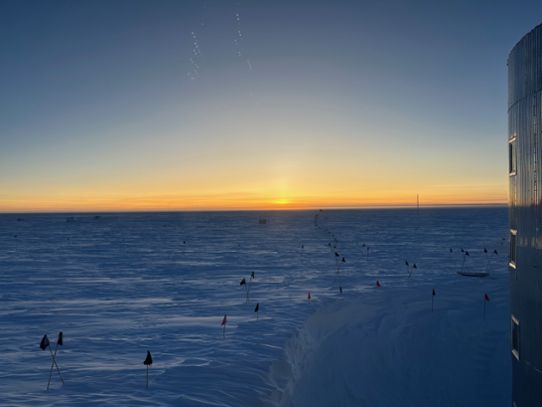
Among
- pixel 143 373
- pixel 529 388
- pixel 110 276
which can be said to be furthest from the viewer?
pixel 110 276

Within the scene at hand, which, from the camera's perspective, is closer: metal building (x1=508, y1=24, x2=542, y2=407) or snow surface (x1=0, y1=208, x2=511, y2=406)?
metal building (x1=508, y1=24, x2=542, y2=407)

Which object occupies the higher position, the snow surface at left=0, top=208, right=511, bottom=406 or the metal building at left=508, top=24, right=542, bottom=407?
the metal building at left=508, top=24, right=542, bottom=407

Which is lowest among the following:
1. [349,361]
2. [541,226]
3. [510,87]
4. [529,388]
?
[349,361]

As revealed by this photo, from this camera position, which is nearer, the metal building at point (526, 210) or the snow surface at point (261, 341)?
the metal building at point (526, 210)

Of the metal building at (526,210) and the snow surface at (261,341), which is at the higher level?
the metal building at (526,210)

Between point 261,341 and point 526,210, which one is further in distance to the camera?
point 261,341

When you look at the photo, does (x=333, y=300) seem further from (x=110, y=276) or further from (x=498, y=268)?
(x=498, y=268)

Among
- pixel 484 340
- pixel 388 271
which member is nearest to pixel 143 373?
pixel 484 340

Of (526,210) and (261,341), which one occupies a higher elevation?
(526,210)
